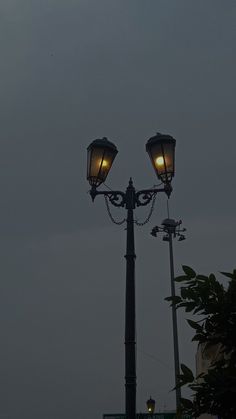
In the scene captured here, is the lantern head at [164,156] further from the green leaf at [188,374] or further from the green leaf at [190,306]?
the green leaf at [188,374]

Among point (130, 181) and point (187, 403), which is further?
point (130, 181)

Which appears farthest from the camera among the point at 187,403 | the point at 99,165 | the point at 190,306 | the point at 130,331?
the point at 99,165

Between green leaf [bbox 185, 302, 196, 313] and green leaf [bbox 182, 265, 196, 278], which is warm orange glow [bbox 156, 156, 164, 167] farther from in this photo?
green leaf [bbox 185, 302, 196, 313]

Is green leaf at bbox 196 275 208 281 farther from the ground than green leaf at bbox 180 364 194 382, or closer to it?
farther from the ground

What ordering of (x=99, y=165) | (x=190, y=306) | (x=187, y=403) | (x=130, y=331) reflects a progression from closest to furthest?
(x=187, y=403) → (x=190, y=306) → (x=130, y=331) → (x=99, y=165)

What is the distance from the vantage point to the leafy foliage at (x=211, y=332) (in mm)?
3320

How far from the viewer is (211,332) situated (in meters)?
3.64

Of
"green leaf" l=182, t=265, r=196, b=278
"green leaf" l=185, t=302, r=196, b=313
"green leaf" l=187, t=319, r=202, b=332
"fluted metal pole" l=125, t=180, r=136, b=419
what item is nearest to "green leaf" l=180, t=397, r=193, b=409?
"green leaf" l=187, t=319, r=202, b=332

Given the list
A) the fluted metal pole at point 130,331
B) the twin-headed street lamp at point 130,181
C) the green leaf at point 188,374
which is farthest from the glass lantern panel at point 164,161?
the green leaf at point 188,374

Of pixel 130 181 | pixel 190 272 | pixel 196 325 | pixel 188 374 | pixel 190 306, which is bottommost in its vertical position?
pixel 188 374

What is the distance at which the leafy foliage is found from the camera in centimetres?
332

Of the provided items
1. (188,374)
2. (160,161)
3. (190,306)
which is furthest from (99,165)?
(188,374)

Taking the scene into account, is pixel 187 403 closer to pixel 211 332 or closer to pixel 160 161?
pixel 211 332

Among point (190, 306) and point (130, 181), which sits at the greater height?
point (130, 181)
